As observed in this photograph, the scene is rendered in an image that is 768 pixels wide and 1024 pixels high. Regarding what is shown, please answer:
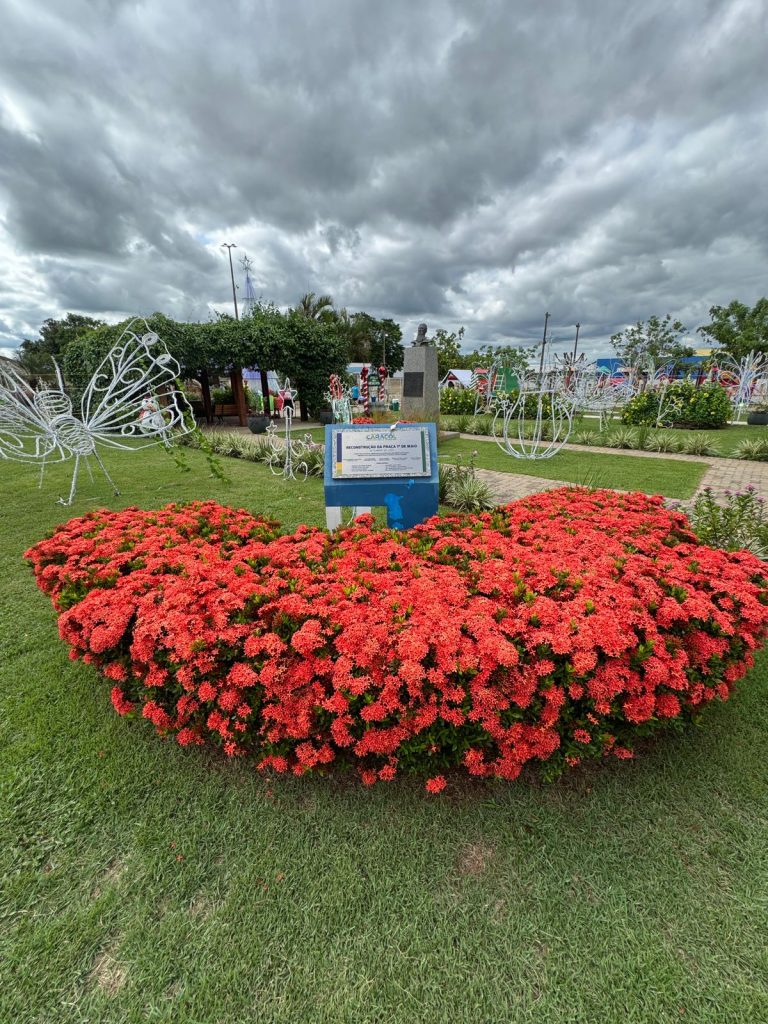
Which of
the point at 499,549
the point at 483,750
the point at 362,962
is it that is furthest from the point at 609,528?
the point at 362,962

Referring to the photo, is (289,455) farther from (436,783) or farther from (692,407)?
(692,407)

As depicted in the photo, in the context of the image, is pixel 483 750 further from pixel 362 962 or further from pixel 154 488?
pixel 154 488

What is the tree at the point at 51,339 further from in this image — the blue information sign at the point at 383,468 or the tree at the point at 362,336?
the blue information sign at the point at 383,468

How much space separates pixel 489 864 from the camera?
176 centimetres

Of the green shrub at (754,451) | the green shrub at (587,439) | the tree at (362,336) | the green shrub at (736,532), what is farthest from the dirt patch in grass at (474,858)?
the tree at (362,336)

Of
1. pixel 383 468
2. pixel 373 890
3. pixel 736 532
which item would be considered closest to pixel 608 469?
pixel 736 532

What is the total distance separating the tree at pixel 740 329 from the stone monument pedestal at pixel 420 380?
31374 millimetres

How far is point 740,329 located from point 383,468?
129ft

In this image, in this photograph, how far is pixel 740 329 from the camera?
102 ft

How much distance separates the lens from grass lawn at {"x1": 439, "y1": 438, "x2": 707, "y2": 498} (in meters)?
7.76

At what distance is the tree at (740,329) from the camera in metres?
29.4

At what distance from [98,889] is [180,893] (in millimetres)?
337

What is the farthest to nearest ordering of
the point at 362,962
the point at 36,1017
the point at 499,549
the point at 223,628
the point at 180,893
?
the point at 499,549, the point at 223,628, the point at 180,893, the point at 362,962, the point at 36,1017

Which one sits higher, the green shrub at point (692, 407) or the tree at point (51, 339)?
the tree at point (51, 339)
